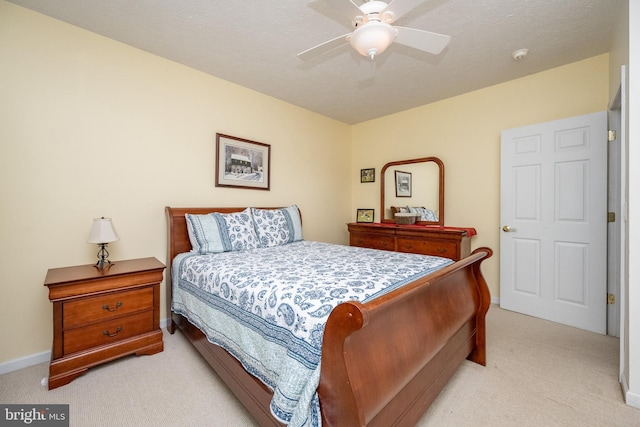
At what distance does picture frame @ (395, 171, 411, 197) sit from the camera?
12.9 feet

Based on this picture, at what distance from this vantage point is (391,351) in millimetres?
1169

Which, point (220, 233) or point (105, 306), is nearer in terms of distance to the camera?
point (105, 306)

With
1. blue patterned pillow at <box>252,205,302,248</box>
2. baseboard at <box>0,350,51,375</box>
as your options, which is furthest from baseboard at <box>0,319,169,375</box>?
blue patterned pillow at <box>252,205,302,248</box>

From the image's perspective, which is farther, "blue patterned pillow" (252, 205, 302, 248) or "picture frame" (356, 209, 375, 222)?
"picture frame" (356, 209, 375, 222)

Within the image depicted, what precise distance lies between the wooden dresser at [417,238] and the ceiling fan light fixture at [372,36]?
2.13 metres

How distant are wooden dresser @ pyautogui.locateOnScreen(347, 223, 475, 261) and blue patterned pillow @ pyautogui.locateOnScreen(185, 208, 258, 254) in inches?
66.6

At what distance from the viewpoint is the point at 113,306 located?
1975mm

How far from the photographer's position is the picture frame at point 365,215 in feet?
14.1

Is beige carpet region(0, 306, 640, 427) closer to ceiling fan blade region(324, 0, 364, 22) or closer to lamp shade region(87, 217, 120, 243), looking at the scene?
lamp shade region(87, 217, 120, 243)

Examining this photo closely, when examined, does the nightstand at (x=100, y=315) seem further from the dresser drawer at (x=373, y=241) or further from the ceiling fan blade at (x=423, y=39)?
the dresser drawer at (x=373, y=241)

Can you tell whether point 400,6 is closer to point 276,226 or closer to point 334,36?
→ point 334,36

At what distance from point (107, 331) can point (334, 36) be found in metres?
2.85

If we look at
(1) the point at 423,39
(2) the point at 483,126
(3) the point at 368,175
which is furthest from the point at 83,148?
(2) the point at 483,126

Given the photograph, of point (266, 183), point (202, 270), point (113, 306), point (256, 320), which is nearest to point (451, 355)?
point (256, 320)
